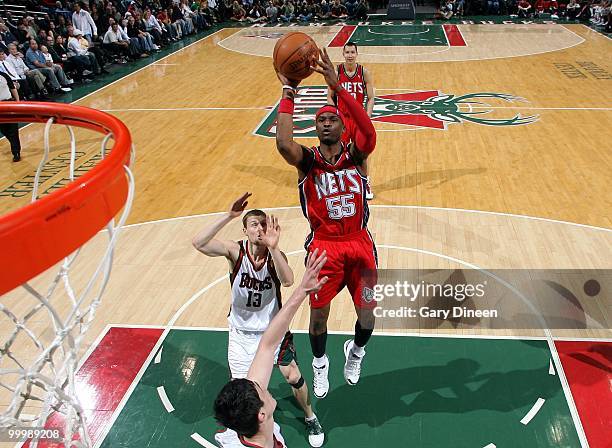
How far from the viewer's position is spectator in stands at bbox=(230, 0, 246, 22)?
25.3 metres

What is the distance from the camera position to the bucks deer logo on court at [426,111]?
11.0 meters

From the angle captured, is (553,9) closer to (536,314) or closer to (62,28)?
(62,28)

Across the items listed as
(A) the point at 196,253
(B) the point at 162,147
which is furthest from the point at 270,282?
(B) the point at 162,147

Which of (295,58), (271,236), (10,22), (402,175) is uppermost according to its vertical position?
(295,58)

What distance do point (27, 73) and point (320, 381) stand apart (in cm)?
1164

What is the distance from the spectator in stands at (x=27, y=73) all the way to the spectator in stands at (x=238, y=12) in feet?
43.7

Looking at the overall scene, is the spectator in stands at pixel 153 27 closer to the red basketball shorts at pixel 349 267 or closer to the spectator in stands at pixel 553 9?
the spectator in stands at pixel 553 9

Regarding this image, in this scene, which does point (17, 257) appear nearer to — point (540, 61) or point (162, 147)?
point (162, 147)

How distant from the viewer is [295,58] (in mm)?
4770

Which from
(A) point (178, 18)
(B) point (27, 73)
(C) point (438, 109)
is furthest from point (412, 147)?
(A) point (178, 18)

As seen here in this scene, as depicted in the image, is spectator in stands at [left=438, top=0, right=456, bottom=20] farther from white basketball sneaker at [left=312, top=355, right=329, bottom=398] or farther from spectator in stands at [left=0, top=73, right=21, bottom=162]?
white basketball sneaker at [left=312, top=355, right=329, bottom=398]

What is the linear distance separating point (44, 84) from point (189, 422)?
1170 cm

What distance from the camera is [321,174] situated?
14.4ft

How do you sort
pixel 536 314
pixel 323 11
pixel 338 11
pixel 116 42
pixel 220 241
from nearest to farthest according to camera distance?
pixel 220 241 → pixel 536 314 → pixel 116 42 → pixel 338 11 → pixel 323 11
